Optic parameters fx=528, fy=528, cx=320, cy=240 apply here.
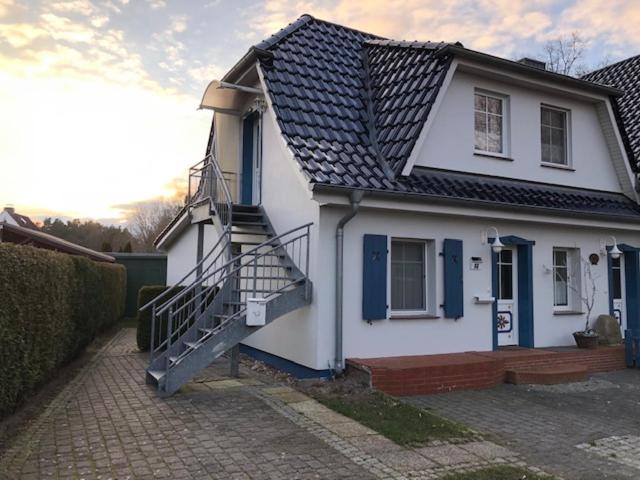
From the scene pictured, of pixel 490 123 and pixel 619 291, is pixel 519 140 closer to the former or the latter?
pixel 490 123

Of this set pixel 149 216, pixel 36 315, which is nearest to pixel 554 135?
pixel 36 315

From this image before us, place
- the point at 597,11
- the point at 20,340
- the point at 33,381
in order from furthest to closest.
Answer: the point at 597,11 → the point at 33,381 → the point at 20,340

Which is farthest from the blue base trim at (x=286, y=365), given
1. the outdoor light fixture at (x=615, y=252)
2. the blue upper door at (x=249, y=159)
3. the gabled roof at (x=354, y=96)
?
the outdoor light fixture at (x=615, y=252)

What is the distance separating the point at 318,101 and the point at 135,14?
12.1 feet

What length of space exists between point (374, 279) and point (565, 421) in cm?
332

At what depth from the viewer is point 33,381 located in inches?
268

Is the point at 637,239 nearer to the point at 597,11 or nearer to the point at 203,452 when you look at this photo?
the point at 597,11

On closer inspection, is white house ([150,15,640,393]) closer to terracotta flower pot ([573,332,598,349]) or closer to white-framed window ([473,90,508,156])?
white-framed window ([473,90,508,156])

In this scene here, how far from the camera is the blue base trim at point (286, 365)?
8.14 m

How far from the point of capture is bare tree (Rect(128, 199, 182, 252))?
52.1m

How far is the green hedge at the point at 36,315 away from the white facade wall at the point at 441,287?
3.89 metres

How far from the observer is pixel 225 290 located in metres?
8.84

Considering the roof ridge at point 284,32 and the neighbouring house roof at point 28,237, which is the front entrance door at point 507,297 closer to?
the roof ridge at point 284,32

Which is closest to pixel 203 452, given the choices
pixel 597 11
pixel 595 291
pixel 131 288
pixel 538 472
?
pixel 538 472
